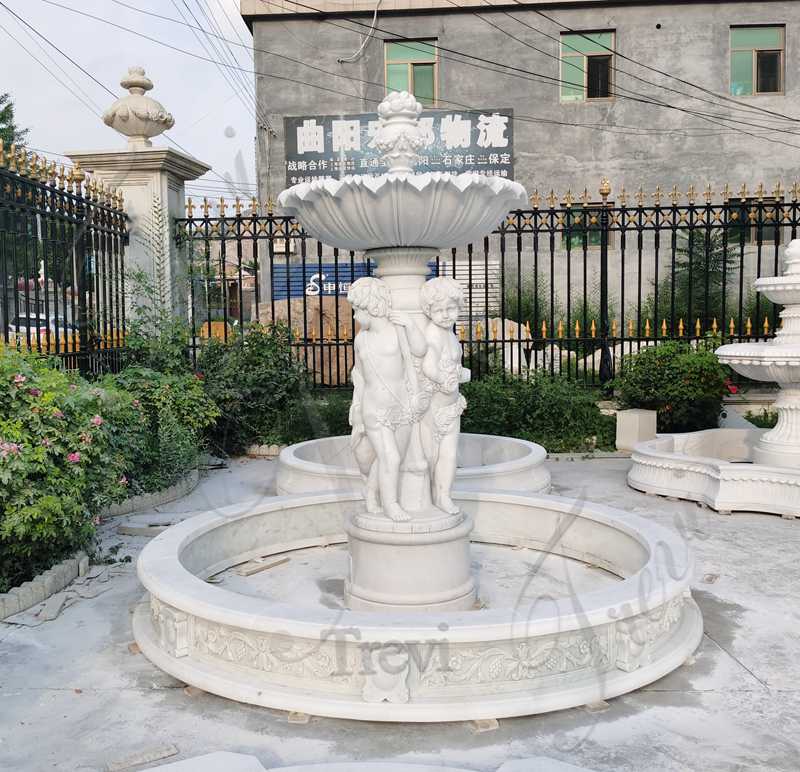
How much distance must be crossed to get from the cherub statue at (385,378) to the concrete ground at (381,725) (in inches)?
52.3

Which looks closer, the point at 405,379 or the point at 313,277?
the point at 405,379

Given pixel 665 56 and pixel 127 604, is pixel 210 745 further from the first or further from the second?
pixel 665 56

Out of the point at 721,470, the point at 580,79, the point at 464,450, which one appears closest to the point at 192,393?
the point at 464,450

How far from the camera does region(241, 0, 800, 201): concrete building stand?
17062 millimetres

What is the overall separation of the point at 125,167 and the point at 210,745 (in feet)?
25.1

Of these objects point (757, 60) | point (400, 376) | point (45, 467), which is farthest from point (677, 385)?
point (757, 60)

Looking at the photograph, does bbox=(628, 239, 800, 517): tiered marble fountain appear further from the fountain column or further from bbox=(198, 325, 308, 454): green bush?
bbox=(198, 325, 308, 454): green bush

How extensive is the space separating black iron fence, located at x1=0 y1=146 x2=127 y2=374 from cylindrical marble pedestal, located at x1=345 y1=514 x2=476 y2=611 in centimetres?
359

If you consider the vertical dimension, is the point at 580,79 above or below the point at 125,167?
above

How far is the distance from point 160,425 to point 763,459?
5.48 meters

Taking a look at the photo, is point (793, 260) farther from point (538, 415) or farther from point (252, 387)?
point (252, 387)

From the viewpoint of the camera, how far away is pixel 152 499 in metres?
6.68

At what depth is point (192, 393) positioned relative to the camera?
24.9 ft

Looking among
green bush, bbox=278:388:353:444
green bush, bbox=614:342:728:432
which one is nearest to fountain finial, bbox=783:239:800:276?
Result: green bush, bbox=614:342:728:432
